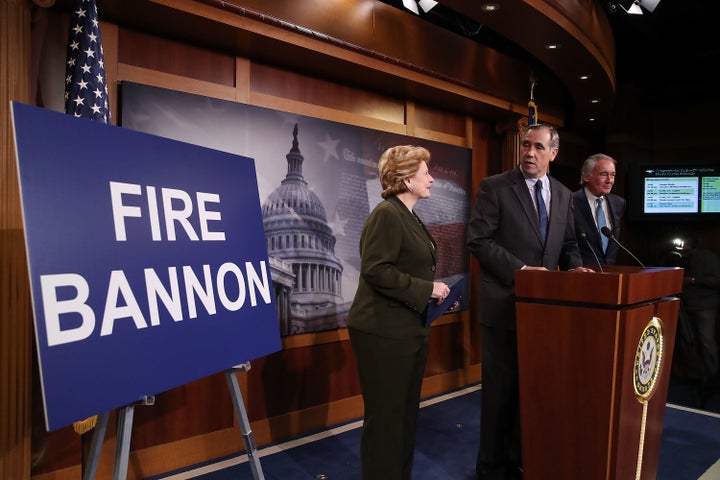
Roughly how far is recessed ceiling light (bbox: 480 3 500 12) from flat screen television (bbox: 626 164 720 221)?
319 centimetres

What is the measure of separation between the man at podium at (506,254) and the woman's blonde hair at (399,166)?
1.65 feet

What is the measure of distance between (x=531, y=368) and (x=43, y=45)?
8.59 feet

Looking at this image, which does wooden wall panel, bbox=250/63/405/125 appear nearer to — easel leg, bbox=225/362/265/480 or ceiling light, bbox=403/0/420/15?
ceiling light, bbox=403/0/420/15

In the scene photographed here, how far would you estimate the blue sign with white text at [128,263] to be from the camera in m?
1.21

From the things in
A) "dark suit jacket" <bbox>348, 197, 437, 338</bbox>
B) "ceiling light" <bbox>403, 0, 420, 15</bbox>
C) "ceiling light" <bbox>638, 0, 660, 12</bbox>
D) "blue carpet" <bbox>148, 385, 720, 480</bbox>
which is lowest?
"blue carpet" <bbox>148, 385, 720, 480</bbox>

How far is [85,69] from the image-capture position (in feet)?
7.12

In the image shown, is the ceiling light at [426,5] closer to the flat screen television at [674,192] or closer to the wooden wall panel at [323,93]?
the wooden wall panel at [323,93]

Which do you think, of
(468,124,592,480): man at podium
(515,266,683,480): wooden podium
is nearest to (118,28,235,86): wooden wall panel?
(468,124,592,480): man at podium

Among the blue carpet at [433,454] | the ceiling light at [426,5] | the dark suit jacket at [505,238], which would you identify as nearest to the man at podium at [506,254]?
the dark suit jacket at [505,238]

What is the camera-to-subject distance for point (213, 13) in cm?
265

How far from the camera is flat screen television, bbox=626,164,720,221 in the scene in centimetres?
514

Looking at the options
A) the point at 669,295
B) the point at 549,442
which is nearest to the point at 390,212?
the point at 549,442

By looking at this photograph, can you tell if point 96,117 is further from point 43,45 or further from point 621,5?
point 621,5

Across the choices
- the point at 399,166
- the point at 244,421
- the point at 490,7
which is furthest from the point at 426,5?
the point at 244,421
